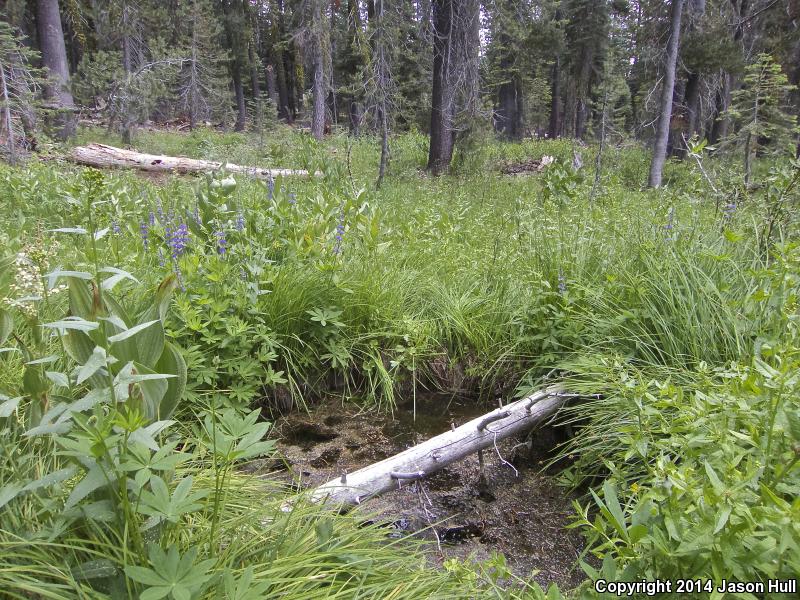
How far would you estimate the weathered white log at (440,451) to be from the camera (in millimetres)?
2117

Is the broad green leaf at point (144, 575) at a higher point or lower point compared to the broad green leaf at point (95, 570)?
higher

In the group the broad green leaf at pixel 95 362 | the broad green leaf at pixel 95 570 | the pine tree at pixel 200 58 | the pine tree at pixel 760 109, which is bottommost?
the broad green leaf at pixel 95 570

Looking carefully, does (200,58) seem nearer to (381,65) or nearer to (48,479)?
(381,65)

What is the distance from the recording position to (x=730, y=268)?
294 cm

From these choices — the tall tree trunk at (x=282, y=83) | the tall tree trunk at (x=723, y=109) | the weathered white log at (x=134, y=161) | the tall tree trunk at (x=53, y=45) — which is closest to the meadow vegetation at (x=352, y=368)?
the weathered white log at (x=134, y=161)

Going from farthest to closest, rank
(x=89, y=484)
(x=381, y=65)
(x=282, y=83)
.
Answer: (x=282, y=83), (x=381, y=65), (x=89, y=484)

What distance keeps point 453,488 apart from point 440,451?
10.8 inches

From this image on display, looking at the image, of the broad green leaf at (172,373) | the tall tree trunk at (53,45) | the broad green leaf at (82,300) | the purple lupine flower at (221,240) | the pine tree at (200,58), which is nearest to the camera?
the broad green leaf at (82,300)

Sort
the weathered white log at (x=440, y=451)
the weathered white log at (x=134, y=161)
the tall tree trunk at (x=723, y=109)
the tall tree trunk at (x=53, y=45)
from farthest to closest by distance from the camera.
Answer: the tall tree trunk at (x=723, y=109), the tall tree trunk at (x=53, y=45), the weathered white log at (x=134, y=161), the weathered white log at (x=440, y=451)

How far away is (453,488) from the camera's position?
259cm

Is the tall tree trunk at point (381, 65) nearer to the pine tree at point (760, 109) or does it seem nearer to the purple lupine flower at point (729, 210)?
the pine tree at point (760, 109)

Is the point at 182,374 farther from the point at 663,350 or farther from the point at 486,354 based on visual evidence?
the point at 663,350

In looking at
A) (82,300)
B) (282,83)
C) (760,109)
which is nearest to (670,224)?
A: (82,300)

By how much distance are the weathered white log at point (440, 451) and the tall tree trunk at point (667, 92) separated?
776 cm
